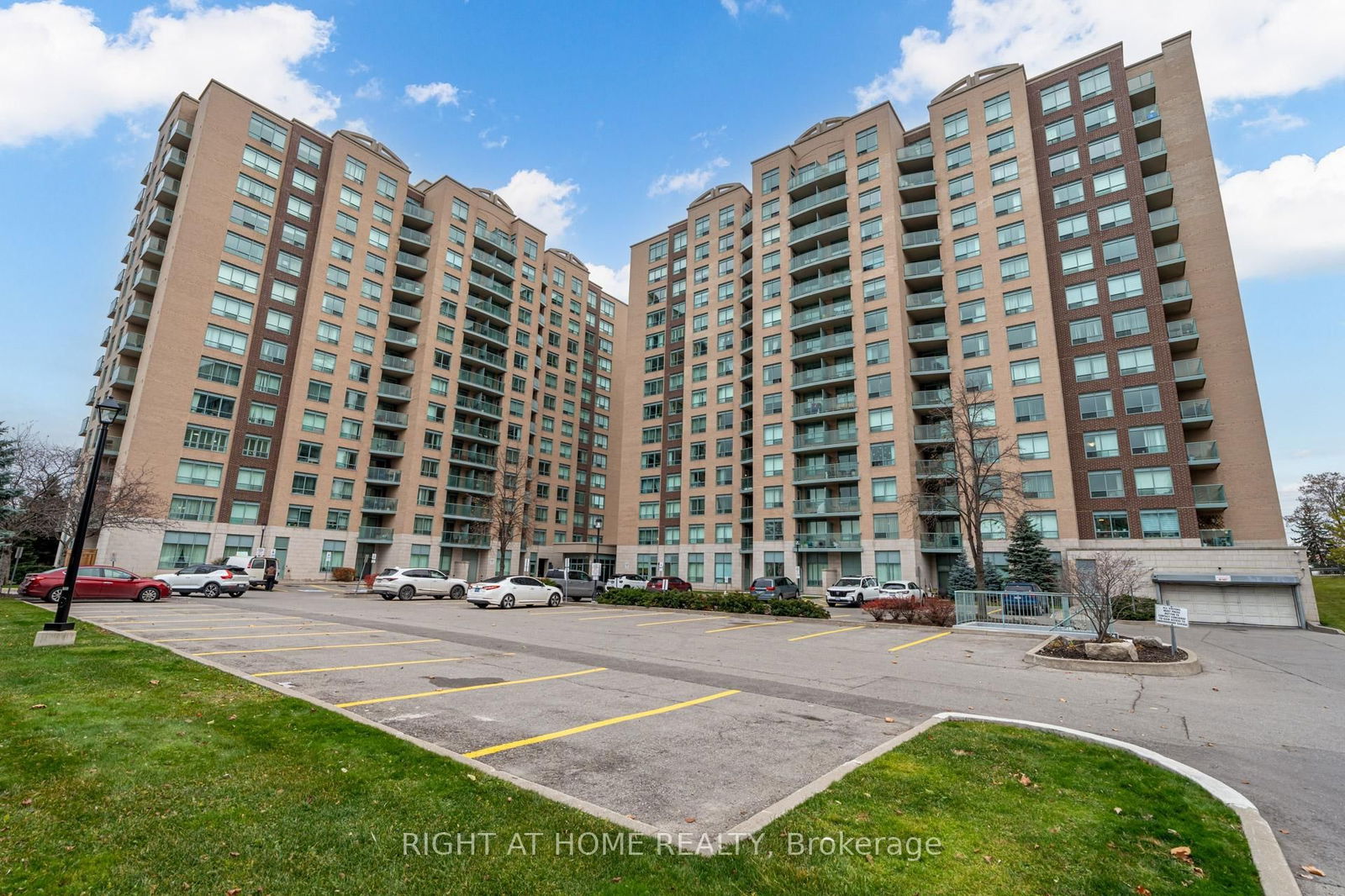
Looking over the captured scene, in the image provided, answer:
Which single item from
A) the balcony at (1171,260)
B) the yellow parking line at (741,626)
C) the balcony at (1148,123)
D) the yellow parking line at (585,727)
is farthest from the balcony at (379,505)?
the balcony at (1148,123)

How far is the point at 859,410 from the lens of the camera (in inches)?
1887

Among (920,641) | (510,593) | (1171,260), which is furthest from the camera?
(1171,260)

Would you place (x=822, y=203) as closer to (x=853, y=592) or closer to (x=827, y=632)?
(x=853, y=592)

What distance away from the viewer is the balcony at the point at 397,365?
182ft

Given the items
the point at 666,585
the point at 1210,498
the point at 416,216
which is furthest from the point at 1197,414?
the point at 416,216

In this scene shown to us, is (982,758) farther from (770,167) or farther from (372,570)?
(770,167)

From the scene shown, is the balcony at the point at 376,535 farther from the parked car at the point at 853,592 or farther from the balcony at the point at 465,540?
the parked car at the point at 853,592

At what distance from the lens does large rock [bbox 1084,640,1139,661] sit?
46.1 feet

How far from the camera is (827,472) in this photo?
159ft

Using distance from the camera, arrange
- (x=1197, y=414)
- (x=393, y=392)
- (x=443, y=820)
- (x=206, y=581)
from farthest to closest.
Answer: (x=393, y=392), (x=1197, y=414), (x=206, y=581), (x=443, y=820)

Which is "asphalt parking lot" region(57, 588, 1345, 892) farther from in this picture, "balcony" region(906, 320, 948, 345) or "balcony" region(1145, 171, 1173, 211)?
"balcony" region(1145, 171, 1173, 211)

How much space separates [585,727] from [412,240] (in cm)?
6119

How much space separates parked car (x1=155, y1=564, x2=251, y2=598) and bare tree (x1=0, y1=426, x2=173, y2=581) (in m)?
5.54

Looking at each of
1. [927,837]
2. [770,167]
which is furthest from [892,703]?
[770,167]
